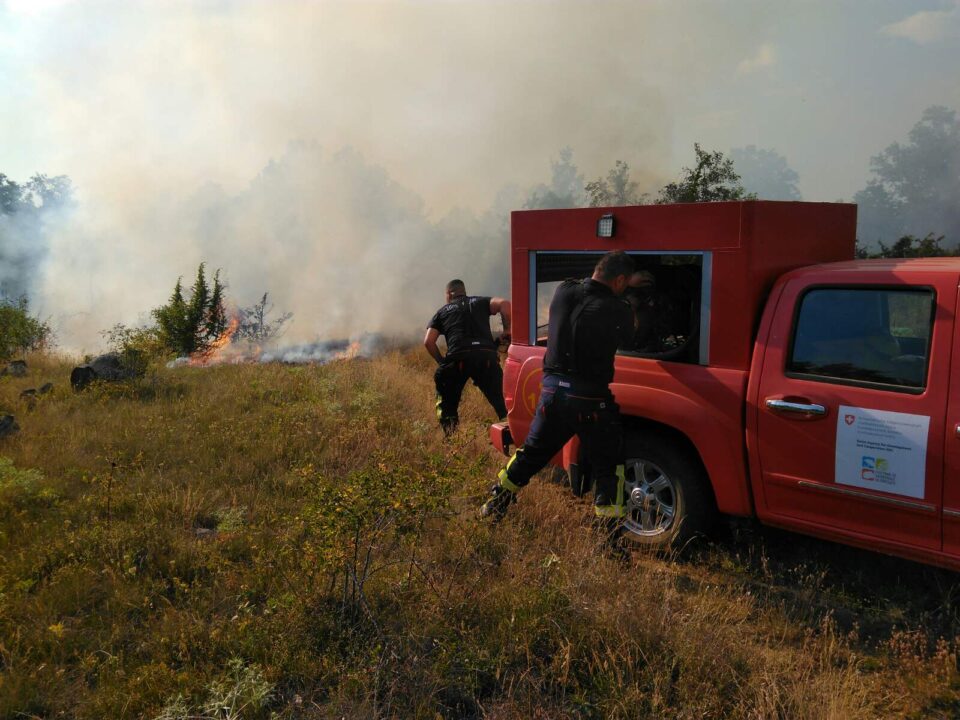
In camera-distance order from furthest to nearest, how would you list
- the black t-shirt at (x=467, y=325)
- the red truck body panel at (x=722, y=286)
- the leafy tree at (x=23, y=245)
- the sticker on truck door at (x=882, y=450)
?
the leafy tree at (x=23, y=245) < the black t-shirt at (x=467, y=325) < the red truck body panel at (x=722, y=286) < the sticker on truck door at (x=882, y=450)

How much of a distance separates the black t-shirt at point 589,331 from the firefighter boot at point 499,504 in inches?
30.8

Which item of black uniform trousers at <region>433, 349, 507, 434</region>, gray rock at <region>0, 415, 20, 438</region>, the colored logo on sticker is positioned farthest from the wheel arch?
gray rock at <region>0, 415, 20, 438</region>

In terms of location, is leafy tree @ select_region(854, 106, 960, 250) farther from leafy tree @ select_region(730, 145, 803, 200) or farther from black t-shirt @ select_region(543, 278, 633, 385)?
black t-shirt @ select_region(543, 278, 633, 385)

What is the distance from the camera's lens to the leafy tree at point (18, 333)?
1010cm

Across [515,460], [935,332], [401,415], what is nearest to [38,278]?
[401,415]

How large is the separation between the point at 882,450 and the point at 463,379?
369 centimetres

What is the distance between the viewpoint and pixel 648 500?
3732mm

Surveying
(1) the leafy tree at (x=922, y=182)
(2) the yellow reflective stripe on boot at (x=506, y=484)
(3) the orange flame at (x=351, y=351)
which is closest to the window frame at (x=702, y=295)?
(2) the yellow reflective stripe on boot at (x=506, y=484)

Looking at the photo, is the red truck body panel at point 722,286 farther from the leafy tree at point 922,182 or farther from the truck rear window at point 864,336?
the leafy tree at point 922,182

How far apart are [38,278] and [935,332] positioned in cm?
3455

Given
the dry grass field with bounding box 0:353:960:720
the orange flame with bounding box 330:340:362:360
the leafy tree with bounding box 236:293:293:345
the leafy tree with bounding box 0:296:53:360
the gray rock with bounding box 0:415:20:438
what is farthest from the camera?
the leafy tree with bounding box 236:293:293:345

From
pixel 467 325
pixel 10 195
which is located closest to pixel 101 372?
pixel 467 325

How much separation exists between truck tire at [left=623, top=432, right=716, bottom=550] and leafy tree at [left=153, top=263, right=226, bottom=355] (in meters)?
12.1

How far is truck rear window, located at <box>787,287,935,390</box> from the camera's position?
2877 millimetres
